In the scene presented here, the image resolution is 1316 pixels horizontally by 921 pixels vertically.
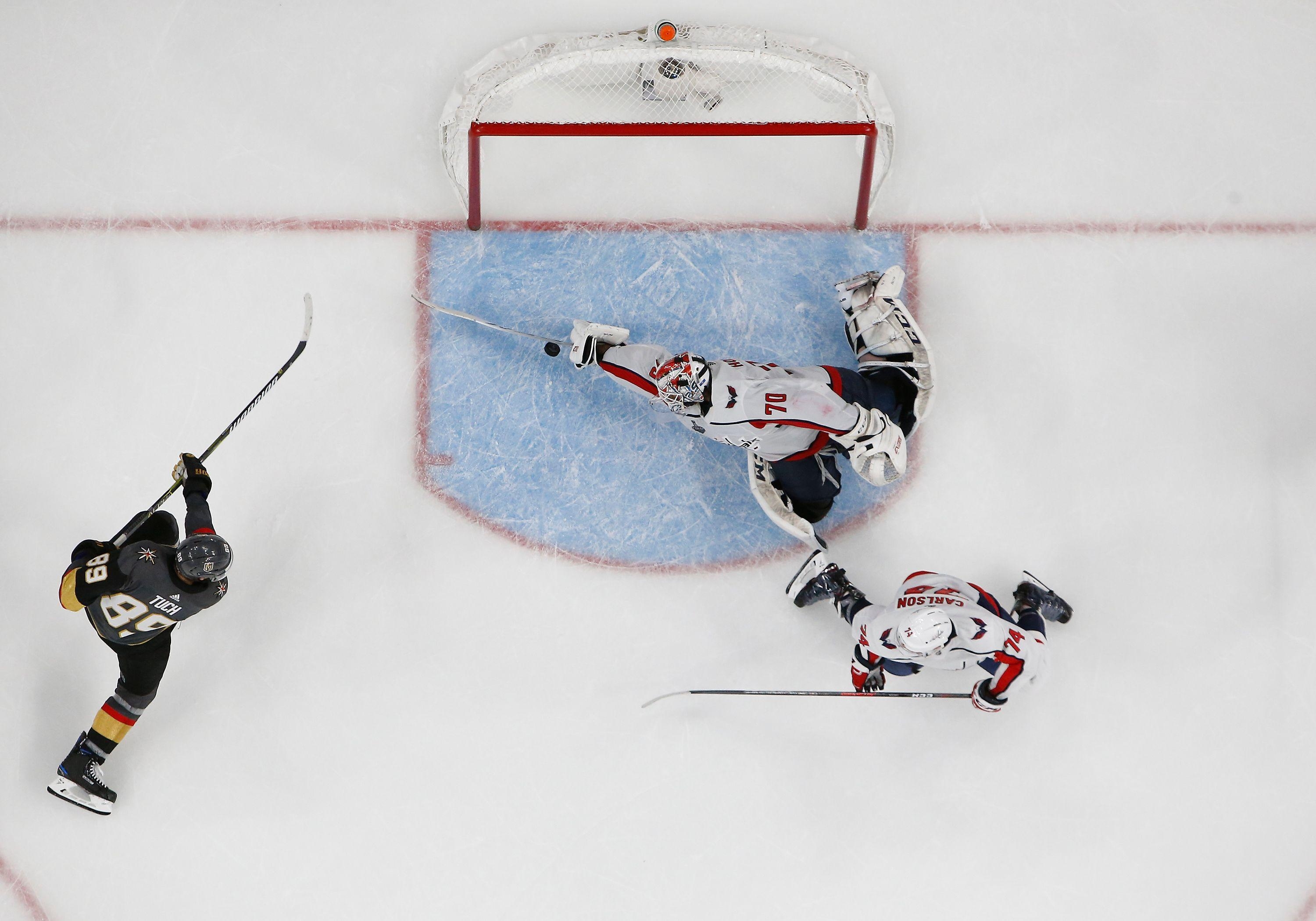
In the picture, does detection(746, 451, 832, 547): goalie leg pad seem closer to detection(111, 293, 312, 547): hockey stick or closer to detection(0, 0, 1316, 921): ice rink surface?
detection(0, 0, 1316, 921): ice rink surface

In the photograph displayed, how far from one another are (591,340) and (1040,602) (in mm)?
2020

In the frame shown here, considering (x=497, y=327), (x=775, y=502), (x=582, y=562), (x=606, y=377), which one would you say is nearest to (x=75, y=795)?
(x=582, y=562)

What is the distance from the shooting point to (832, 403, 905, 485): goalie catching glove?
359 cm

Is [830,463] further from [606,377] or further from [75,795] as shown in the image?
[75,795]

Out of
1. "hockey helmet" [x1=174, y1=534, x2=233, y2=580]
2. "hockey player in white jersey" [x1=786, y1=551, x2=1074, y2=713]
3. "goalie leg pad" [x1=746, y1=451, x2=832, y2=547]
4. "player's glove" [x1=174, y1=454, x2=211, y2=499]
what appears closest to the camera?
"hockey helmet" [x1=174, y1=534, x2=233, y2=580]

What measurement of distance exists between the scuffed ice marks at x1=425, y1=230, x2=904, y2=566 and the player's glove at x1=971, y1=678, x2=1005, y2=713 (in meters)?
0.82

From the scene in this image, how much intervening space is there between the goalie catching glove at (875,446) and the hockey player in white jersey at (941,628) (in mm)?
423

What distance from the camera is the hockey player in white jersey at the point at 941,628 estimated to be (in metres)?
3.41

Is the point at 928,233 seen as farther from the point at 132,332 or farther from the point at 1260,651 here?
the point at 132,332

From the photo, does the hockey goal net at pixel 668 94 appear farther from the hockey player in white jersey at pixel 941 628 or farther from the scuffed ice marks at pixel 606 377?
the hockey player in white jersey at pixel 941 628

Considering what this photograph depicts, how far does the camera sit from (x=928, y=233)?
13.5ft

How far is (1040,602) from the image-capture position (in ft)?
13.0

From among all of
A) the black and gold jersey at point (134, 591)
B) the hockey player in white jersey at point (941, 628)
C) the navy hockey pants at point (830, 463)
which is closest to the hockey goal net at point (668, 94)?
the navy hockey pants at point (830, 463)

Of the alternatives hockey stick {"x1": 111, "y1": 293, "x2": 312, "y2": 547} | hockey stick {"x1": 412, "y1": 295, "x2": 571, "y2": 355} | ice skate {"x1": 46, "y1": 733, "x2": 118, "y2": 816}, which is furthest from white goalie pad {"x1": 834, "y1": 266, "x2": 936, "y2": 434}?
ice skate {"x1": 46, "y1": 733, "x2": 118, "y2": 816}
